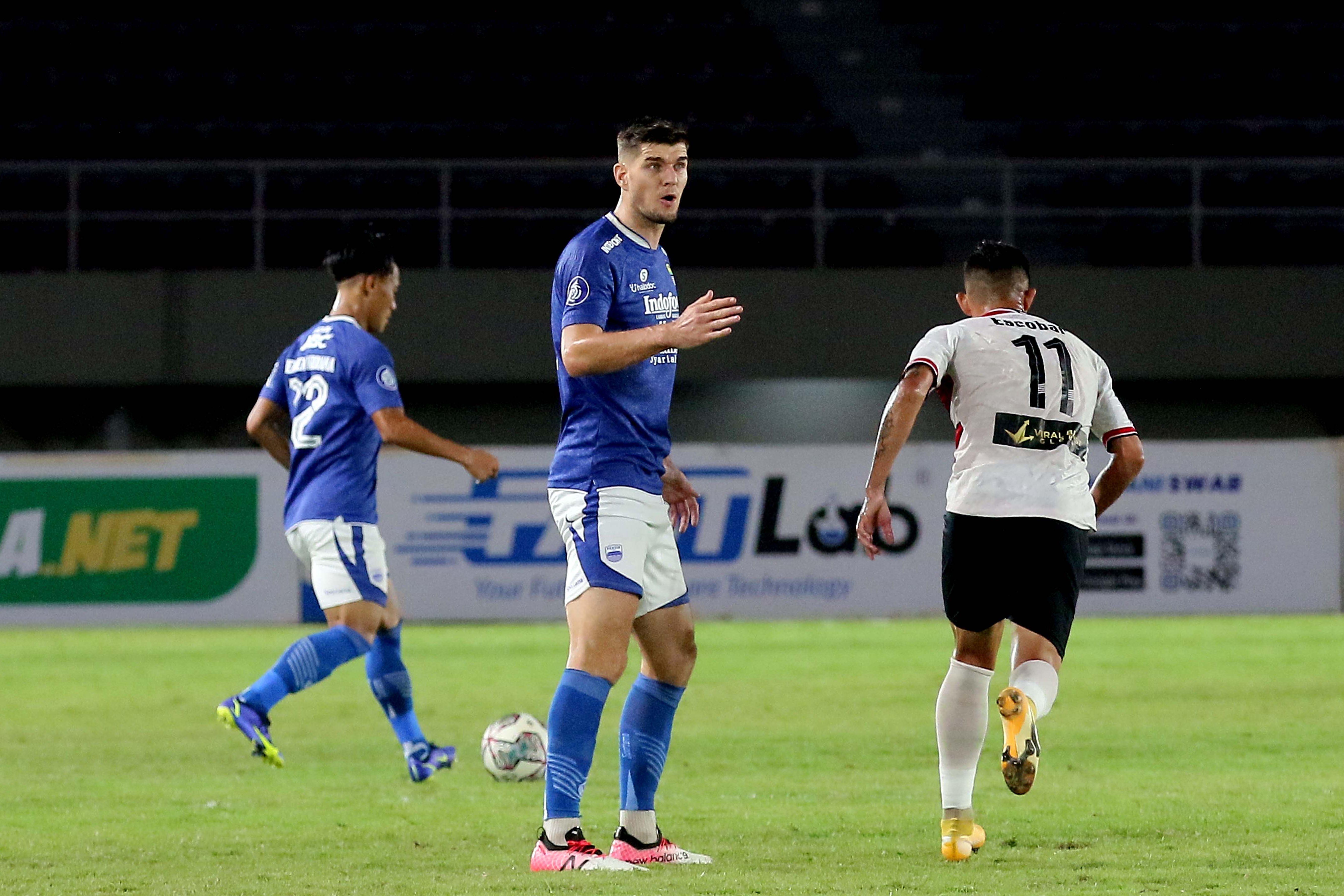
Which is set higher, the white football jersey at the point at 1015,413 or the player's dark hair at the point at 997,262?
the player's dark hair at the point at 997,262

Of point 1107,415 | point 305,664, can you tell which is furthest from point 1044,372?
point 305,664

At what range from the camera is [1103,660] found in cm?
1262

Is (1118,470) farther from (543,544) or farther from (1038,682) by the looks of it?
(543,544)

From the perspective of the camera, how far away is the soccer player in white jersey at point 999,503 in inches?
198

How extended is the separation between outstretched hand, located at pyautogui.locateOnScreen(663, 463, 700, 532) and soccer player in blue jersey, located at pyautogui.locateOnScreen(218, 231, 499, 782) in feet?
5.85

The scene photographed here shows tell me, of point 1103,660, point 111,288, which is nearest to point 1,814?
point 1103,660

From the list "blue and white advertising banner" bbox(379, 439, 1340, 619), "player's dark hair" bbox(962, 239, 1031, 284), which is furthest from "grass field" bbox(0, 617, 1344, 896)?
"blue and white advertising banner" bbox(379, 439, 1340, 619)

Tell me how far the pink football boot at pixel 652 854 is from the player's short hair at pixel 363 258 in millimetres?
3029

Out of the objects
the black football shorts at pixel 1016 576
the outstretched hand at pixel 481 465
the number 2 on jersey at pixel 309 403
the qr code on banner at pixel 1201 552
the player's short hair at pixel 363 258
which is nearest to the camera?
the black football shorts at pixel 1016 576

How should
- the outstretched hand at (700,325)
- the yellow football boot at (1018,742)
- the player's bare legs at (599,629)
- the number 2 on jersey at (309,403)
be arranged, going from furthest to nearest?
the number 2 on jersey at (309,403) → the player's bare legs at (599,629) → the yellow football boot at (1018,742) → the outstretched hand at (700,325)

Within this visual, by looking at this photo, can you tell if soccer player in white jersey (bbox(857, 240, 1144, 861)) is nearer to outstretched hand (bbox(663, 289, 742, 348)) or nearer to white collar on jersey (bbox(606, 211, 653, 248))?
outstretched hand (bbox(663, 289, 742, 348))

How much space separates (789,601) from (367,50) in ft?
30.2

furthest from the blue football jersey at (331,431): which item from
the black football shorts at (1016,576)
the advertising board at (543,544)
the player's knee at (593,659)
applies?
the advertising board at (543,544)

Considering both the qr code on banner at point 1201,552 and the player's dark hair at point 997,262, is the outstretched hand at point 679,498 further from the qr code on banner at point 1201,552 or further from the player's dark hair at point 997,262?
the qr code on banner at point 1201,552
